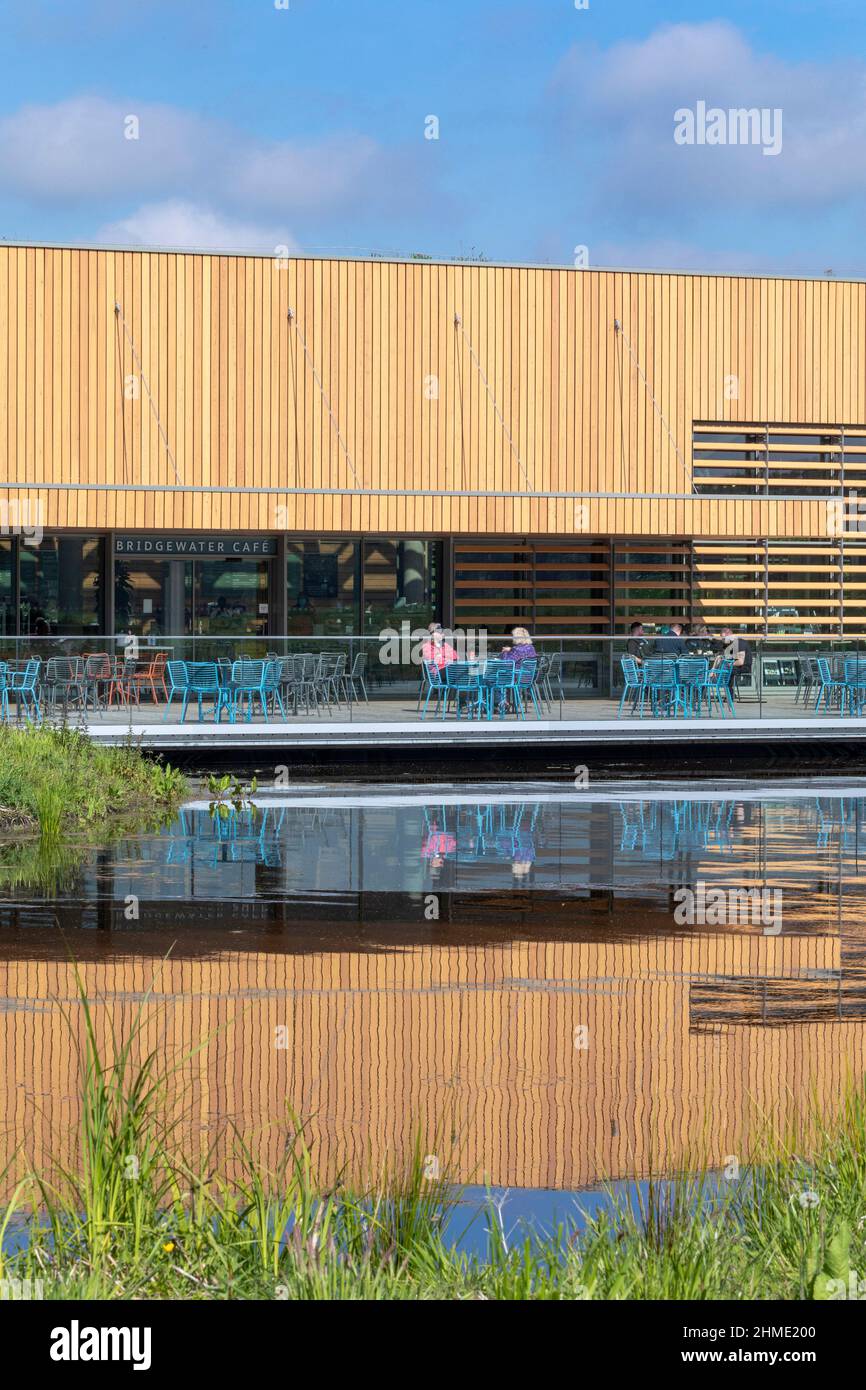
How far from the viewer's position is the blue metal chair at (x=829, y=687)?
2733cm

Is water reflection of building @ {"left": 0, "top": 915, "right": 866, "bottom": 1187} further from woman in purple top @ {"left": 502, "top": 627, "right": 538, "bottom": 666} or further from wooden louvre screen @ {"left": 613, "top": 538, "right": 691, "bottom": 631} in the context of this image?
wooden louvre screen @ {"left": 613, "top": 538, "right": 691, "bottom": 631}

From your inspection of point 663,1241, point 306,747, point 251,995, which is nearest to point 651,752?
point 306,747

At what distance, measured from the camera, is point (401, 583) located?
3372 cm

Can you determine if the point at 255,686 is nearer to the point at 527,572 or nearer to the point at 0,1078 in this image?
the point at 527,572

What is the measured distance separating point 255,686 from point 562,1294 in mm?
21595

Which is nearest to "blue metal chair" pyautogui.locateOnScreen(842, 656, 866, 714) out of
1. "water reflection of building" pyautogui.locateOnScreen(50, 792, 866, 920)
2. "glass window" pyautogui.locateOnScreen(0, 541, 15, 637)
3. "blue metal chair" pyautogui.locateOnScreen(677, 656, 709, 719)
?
"blue metal chair" pyautogui.locateOnScreen(677, 656, 709, 719)

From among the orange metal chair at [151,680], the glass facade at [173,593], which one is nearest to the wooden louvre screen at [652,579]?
the glass facade at [173,593]

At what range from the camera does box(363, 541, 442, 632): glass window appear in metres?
33.5

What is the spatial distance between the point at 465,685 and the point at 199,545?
7.85 meters

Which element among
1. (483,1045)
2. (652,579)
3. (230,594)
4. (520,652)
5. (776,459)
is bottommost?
(483,1045)

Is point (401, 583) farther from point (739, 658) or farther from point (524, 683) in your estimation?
point (739, 658)

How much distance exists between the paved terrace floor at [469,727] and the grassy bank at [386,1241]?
1841 centimetres

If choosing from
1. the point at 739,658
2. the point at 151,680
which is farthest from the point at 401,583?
the point at 151,680

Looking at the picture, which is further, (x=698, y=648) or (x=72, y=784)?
(x=698, y=648)
